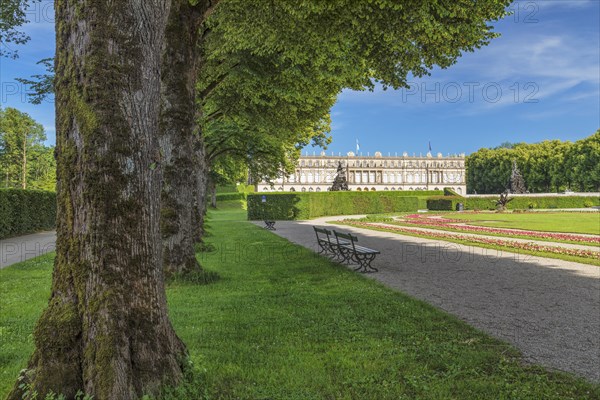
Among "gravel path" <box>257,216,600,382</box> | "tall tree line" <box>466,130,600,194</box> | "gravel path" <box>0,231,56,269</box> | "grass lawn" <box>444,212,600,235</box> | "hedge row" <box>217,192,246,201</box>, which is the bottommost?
"grass lawn" <box>444,212,600,235</box>

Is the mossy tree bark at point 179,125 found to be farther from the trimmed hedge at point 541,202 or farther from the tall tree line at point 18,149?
the trimmed hedge at point 541,202

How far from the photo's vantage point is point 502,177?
97.9 metres

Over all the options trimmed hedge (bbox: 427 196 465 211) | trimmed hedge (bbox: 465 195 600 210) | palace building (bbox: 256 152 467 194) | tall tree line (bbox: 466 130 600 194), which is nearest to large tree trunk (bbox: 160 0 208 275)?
trimmed hedge (bbox: 427 196 465 211)

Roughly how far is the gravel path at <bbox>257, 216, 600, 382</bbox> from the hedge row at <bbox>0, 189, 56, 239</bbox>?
1686 centimetres

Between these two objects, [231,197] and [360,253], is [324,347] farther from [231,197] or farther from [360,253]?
[231,197]

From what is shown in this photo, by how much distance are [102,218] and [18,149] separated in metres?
58.5

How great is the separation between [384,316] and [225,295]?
292 cm

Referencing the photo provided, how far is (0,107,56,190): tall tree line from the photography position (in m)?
49.7

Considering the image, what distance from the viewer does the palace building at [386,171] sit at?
13025cm

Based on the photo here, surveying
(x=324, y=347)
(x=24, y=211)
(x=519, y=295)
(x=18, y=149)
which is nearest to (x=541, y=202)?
(x=519, y=295)

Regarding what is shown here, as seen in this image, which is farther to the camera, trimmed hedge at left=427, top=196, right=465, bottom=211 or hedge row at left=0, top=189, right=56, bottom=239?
trimmed hedge at left=427, top=196, right=465, bottom=211

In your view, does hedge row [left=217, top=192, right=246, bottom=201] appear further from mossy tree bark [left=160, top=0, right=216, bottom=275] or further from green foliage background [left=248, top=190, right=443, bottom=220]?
mossy tree bark [left=160, top=0, right=216, bottom=275]

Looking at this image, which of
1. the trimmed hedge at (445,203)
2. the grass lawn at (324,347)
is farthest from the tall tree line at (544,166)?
the grass lawn at (324,347)

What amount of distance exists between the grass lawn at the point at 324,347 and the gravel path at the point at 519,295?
1.57 feet
